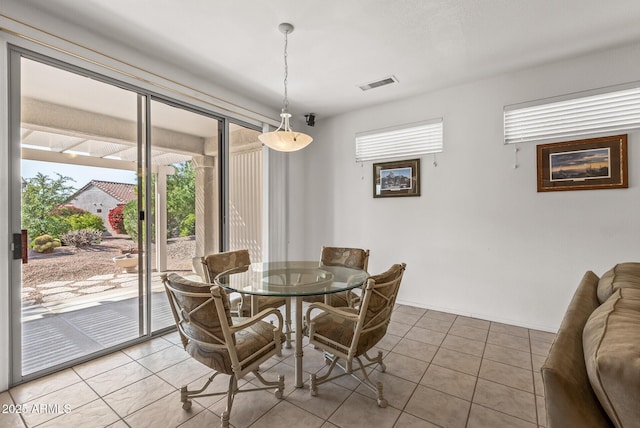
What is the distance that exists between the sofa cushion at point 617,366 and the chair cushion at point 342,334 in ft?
3.61

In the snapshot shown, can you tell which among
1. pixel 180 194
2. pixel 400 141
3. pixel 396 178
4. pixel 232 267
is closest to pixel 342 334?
pixel 232 267

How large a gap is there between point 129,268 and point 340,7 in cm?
292

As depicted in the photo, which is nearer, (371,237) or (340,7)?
(340,7)

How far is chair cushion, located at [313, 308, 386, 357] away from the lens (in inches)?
71.7

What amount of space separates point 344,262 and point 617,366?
233 cm

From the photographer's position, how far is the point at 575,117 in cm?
284

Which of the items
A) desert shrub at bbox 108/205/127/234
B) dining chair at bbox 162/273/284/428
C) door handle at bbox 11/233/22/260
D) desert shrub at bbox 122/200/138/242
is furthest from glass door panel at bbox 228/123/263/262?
dining chair at bbox 162/273/284/428

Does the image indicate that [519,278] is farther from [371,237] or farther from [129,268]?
[129,268]

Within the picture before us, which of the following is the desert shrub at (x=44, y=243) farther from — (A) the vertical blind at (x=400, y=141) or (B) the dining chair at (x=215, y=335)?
(A) the vertical blind at (x=400, y=141)

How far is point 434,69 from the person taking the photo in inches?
120

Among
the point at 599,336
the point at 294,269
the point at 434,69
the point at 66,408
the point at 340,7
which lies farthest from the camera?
the point at 434,69

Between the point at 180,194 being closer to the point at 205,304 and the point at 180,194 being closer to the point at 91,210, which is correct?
the point at 91,210

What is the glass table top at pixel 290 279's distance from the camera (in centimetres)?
196

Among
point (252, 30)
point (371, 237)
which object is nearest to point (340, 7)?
point (252, 30)
